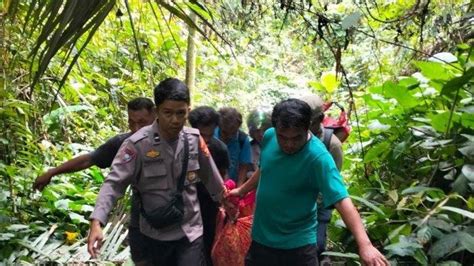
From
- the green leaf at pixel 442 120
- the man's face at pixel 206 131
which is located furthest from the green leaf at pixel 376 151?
the man's face at pixel 206 131

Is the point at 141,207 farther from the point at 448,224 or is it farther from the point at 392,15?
the point at 392,15

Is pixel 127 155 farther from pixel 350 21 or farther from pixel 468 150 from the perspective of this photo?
pixel 468 150

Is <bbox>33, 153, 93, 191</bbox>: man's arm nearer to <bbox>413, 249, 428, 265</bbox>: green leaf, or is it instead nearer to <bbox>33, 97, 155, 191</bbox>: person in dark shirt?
<bbox>33, 97, 155, 191</bbox>: person in dark shirt

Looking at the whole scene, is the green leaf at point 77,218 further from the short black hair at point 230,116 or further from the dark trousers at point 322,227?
the dark trousers at point 322,227

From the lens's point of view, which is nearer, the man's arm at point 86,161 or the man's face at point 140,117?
the man's arm at point 86,161

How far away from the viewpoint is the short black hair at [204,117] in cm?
399

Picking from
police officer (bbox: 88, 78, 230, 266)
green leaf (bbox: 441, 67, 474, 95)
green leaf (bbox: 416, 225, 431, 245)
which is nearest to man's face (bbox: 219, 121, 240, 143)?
police officer (bbox: 88, 78, 230, 266)

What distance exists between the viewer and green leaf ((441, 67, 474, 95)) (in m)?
3.37

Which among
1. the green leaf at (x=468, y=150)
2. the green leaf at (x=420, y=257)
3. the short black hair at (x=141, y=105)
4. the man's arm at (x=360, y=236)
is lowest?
the green leaf at (x=420, y=257)

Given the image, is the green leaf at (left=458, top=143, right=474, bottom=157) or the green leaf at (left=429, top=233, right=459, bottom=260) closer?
the green leaf at (left=429, top=233, right=459, bottom=260)

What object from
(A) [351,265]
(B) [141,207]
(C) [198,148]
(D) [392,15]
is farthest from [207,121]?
(D) [392,15]

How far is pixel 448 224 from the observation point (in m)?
3.06

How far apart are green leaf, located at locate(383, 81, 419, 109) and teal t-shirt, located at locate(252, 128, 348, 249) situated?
166cm

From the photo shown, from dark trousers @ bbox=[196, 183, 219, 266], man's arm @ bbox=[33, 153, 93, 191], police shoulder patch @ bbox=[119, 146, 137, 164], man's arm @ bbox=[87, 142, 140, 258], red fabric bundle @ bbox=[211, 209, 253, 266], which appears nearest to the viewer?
man's arm @ bbox=[87, 142, 140, 258]
